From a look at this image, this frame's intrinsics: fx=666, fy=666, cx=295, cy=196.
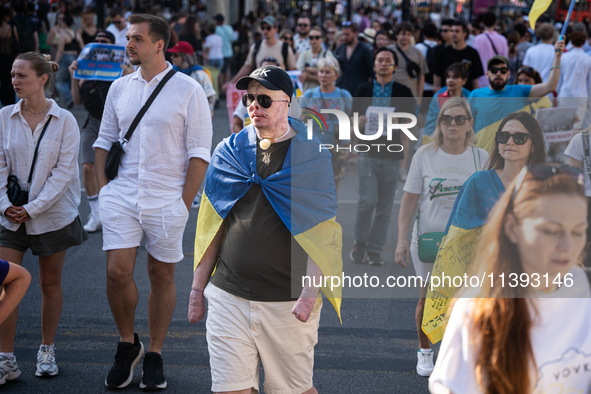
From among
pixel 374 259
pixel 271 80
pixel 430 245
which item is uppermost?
pixel 271 80

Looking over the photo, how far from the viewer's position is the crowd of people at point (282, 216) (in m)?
1.99

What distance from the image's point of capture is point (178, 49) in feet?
25.6

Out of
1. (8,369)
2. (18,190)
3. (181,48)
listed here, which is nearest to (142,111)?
(18,190)

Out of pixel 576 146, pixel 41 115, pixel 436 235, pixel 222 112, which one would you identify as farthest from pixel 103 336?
pixel 222 112

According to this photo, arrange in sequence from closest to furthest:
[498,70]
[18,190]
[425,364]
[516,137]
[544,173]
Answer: [544,173], [516,137], [18,190], [425,364], [498,70]

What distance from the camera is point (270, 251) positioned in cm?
321

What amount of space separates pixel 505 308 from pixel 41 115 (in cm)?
336

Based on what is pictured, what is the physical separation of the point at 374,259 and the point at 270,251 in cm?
353

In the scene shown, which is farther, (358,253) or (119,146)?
(358,253)

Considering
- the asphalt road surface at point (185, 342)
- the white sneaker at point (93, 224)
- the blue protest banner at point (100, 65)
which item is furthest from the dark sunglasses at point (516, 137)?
the white sneaker at point (93, 224)

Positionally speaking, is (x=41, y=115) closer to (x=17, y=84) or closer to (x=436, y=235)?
(x=17, y=84)

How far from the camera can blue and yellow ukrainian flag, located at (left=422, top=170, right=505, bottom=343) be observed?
339 cm

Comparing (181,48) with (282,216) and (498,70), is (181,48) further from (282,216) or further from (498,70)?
(282,216)

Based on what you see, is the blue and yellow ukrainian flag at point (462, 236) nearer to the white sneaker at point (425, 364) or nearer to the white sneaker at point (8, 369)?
the white sneaker at point (425, 364)
